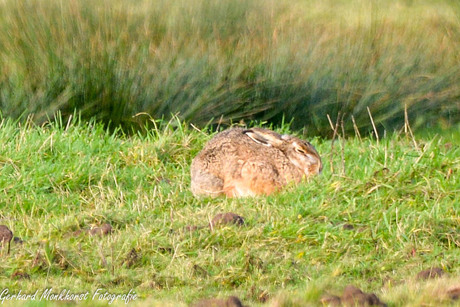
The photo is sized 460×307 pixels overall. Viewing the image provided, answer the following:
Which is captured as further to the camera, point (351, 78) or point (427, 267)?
point (351, 78)

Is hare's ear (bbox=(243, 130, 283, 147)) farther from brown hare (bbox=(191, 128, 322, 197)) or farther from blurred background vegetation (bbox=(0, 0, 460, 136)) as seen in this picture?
blurred background vegetation (bbox=(0, 0, 460, 136))

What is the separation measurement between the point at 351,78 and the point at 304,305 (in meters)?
5.43

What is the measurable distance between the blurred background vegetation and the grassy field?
81cm

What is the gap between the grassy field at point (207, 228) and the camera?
3.94 meters

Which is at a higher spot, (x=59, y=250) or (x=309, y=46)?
(x=59, y=250)

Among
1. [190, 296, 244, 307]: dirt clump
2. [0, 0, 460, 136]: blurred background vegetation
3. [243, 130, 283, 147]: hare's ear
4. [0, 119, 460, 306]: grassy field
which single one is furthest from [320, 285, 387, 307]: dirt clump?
[0, 0, 460, 136]: blurred background vegetation

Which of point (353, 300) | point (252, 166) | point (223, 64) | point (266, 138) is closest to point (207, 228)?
point (252, 166)

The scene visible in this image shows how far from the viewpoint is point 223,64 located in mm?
7883

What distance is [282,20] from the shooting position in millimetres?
8898

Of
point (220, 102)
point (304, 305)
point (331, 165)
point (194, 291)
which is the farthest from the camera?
point (220, 102)

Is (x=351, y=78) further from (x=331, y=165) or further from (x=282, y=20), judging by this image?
(x=331, y=165)

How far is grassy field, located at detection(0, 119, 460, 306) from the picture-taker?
155 inches

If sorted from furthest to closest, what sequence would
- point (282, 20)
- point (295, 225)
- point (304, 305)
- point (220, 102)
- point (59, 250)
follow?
point (282, 20)
point (220, 102)
point (295, 225)
point (59, 250)
point (304, 305)

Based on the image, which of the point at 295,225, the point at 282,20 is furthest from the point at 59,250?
the point at 282,20
